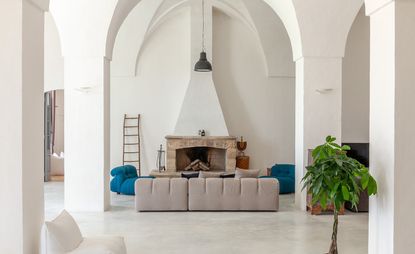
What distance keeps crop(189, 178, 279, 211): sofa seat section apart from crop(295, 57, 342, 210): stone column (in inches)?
30.7

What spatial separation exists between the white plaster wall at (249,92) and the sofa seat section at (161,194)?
4.85m

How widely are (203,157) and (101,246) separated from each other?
864 centimetres

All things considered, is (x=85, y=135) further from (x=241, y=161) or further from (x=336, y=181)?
(x=241, y=161)

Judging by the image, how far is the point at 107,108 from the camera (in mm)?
8703

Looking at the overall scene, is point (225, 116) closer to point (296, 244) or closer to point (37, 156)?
point (296, 244)

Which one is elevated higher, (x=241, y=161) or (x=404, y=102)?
(x=404, y=102)

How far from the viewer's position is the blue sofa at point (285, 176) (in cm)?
1071

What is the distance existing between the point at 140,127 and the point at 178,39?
9.37ft

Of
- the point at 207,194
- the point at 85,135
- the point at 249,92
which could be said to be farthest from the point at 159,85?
the point at 207,194

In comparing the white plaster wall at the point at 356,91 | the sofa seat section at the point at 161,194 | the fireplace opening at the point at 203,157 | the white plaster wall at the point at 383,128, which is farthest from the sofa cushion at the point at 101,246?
the white plaster wall at the point at 356,91

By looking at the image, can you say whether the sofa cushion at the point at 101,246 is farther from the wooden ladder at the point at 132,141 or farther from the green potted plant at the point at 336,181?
the wooden ladder at the point at 132,141

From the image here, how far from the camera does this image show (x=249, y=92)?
42.4 feet

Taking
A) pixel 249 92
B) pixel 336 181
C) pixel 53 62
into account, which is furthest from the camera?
pixel 249 92

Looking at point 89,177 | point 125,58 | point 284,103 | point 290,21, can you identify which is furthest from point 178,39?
point 89,177
